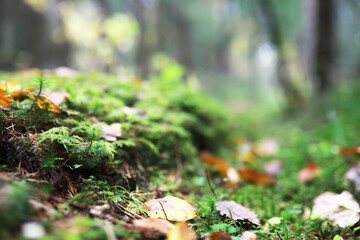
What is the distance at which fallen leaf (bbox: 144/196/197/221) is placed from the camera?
943 mm

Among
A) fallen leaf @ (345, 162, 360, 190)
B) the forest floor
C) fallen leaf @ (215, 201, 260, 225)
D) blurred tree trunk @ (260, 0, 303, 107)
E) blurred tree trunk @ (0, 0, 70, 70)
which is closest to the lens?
the forest floor

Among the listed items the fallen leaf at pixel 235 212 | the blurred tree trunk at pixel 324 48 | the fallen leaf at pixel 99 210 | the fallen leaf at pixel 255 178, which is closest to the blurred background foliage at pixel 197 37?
the blurred tree trunk at pixel 324 48

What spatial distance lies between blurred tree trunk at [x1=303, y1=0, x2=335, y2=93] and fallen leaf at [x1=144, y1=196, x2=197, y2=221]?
425 centimetres

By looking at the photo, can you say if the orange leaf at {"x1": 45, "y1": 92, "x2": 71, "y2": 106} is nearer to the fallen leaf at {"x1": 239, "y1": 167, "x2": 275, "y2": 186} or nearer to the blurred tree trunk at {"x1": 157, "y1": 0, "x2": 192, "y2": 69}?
the fallen leaf at {"x1": 239, "y1": 167, "x2": 275, "y2": 186}

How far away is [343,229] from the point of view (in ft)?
3.50

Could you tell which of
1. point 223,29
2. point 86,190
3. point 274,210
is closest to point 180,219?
point 86,190

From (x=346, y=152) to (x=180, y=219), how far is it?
5.80 ft


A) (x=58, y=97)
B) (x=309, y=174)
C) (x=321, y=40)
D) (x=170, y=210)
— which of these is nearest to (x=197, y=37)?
(x=321, y=40)

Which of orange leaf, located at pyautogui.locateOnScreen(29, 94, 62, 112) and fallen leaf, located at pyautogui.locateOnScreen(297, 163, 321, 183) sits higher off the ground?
fallen leaf, located at pyautogui.locateOnScreen(297, 163, 321, 183)

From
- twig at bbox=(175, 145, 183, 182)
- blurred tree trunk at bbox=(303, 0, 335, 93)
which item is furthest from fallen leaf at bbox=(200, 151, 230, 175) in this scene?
blurred tree trunk at bbox=(303, 0, 335, 93)

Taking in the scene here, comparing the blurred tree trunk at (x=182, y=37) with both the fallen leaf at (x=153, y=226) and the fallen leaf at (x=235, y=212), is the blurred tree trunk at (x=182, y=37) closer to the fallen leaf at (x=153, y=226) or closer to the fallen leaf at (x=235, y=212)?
the fallen leaf at (x=235, y=212)

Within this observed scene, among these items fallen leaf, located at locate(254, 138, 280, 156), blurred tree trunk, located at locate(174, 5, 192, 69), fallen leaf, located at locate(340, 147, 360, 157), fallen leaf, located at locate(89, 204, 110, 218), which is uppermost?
blurred tree trunk, located at locate(174, 5, 192, 69)

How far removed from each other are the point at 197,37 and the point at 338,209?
55.9ft

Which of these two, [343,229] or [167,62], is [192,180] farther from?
[167,62]
